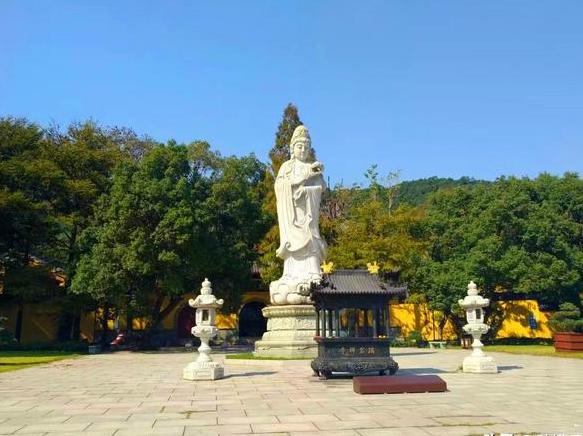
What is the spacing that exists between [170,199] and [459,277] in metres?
15.8

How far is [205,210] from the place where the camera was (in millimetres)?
28703

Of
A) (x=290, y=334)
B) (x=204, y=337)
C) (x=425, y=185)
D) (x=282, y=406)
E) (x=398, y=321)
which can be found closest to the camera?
(x=282, y=406)

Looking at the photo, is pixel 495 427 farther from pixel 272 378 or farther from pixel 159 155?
pixel 159 155

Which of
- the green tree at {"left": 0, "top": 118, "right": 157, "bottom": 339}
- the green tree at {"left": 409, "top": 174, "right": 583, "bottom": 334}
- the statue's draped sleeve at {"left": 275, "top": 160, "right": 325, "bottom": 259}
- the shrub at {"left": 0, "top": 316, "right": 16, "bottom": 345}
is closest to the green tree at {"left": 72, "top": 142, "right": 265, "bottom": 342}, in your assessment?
the green tree at {"left": 0, "top": 118, "right": 157, "bottom": 339}

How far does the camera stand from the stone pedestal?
63.2 feet

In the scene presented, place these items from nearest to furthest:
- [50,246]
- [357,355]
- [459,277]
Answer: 1. [357,355]
2. [459,277]
3. [50,246]

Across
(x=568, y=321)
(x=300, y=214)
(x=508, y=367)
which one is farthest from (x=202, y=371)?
(x=568, y=321)

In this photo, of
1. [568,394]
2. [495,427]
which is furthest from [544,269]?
[495,427]

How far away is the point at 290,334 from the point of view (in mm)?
19969

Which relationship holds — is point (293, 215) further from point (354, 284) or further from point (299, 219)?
point (354, 284)

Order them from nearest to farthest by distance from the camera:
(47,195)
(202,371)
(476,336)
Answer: (202,371)
(476,336)
(47,195)

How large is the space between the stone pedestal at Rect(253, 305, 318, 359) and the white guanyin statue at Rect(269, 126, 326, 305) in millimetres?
1617

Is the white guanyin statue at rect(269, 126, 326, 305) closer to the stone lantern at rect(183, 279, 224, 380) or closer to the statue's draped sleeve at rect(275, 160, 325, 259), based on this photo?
the statue's draped sleeve at rect(275, 160, 325, 259)

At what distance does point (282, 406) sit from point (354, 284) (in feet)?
17.9
